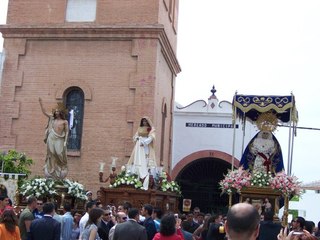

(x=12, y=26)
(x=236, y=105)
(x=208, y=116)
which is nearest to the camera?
(x=236, y=105)

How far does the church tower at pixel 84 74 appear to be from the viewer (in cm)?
2220

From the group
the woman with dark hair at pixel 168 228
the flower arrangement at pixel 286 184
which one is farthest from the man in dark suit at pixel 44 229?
the flower arrangement at pixel 286 184

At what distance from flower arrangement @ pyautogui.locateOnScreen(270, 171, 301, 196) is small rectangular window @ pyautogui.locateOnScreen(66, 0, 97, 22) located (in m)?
10.5

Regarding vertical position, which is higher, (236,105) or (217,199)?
(236,105)

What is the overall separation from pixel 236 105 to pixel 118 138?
518 cm

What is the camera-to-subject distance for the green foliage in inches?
816

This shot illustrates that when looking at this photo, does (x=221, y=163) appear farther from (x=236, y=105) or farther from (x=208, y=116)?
(x=236, y=105)

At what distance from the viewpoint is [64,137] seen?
54.0ft

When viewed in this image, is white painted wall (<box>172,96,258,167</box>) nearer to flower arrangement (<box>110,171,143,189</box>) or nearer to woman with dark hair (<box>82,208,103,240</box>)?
flower arrangement (<box>110,171,143,189</box>)

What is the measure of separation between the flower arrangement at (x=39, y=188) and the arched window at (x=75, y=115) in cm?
648

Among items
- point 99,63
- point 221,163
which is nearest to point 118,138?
point 99,63

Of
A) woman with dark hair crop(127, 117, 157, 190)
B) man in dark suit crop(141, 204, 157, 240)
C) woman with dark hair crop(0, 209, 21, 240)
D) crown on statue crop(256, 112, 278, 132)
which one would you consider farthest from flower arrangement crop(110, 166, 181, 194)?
woman with dark hair crop(0, 209, 21, 240)

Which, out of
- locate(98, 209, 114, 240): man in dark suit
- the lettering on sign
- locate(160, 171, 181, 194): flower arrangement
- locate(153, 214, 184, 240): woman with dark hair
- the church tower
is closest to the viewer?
locate(153, 214, 184, 240): woman with dark hair

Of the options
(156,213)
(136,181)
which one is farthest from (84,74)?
(156,213)
